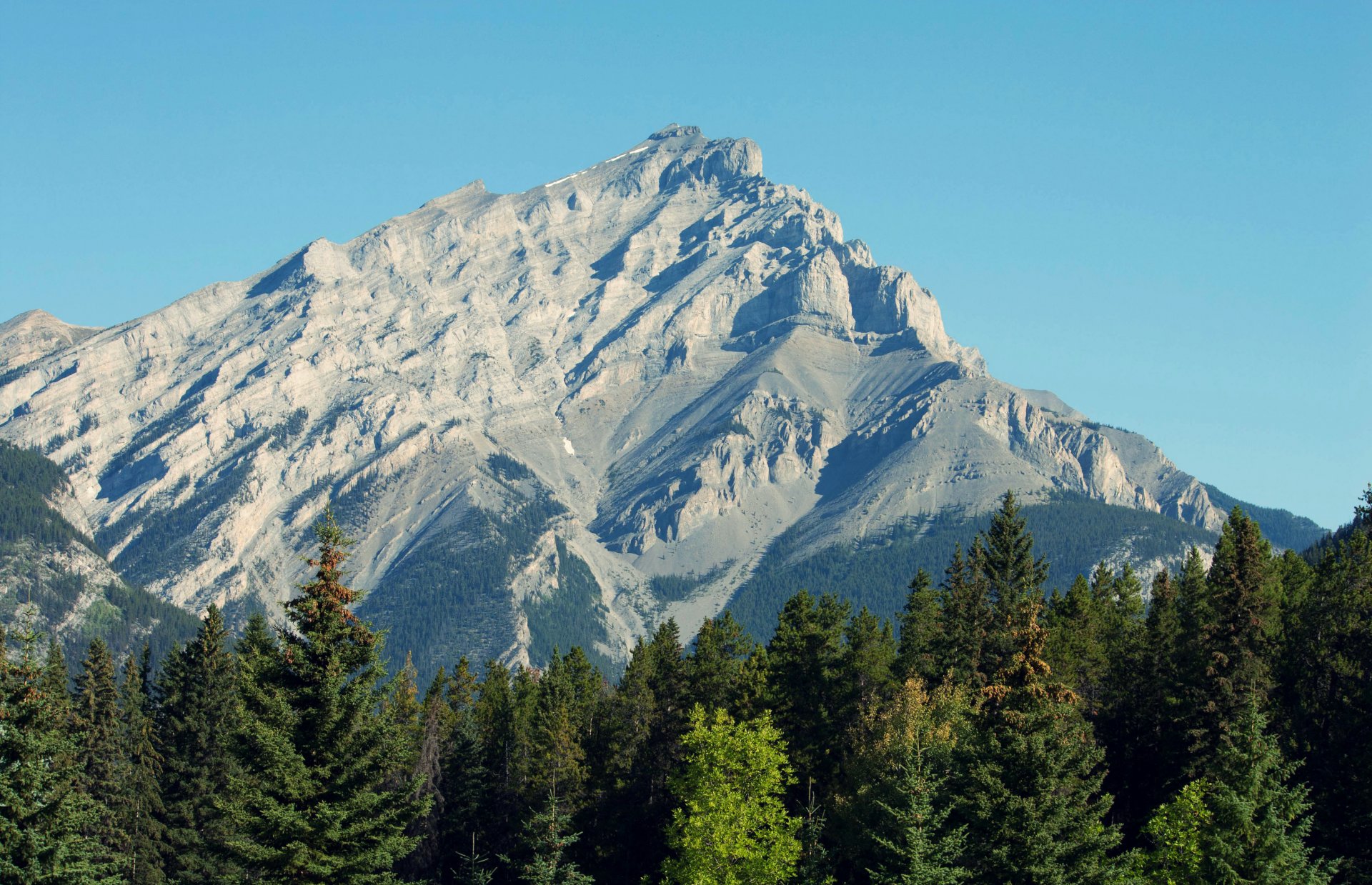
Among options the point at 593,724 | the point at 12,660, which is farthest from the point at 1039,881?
the point at 593,724

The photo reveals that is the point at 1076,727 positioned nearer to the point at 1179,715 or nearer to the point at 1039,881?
the point at 1039,881

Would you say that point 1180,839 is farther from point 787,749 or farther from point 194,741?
point 194,741

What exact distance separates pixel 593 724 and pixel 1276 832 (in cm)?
6221

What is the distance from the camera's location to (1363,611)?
71.0 m

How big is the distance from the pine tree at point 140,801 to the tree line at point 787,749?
22 centimetres

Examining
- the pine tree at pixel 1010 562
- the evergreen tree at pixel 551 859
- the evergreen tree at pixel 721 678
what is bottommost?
the evergreen tree at pixel 551 859

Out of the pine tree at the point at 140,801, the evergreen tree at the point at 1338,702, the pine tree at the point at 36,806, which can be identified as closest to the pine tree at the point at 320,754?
the pine tree at the point at 36,806

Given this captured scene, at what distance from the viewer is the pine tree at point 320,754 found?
44.9 meters

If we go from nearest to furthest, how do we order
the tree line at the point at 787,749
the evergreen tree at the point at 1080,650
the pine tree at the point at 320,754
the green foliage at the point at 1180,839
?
the pine tree at the point at 320,754 → the tree line at the point at 787,749 → the green foliage at the point at 1180,839 → the evergreen tree at the point at 1080,650

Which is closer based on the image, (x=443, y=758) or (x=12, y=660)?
(x=12, y=660)

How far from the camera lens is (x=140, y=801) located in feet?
302

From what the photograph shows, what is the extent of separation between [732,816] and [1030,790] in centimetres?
1897

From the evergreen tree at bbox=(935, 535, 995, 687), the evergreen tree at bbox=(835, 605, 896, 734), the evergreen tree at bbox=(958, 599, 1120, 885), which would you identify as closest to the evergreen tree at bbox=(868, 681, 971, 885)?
Answer: the evergreen tree at bbox=(958, 599, 1120, 885)

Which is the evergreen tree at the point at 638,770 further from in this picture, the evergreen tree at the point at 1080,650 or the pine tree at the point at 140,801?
the pine tree at the point at 140,801
